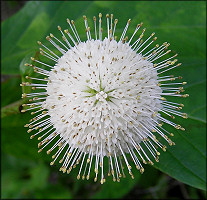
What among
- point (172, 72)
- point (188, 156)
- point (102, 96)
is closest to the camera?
point (102, 96)

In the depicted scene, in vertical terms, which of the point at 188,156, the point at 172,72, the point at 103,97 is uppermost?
the point at 172,72

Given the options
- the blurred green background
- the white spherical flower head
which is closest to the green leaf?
the blurred green background

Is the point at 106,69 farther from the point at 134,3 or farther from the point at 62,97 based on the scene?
the point at 134,3

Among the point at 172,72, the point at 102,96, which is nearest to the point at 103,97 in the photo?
the point at 102,96

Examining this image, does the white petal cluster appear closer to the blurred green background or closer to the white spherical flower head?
the white spherical flower head

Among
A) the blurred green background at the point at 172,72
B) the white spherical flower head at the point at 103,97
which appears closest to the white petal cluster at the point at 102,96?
the white spherical flower head at the point at 103,97

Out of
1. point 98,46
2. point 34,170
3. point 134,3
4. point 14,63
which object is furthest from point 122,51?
point 34,170

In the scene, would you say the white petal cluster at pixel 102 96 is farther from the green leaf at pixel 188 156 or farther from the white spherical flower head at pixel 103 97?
the green leaf at pixel 188 156

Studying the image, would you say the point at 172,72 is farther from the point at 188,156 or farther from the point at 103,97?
the point at 103,97
